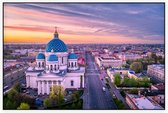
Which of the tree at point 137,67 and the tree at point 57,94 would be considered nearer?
the tree at point 57,94

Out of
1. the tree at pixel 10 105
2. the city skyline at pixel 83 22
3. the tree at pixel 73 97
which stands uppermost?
the city skyline at pixel 83 22

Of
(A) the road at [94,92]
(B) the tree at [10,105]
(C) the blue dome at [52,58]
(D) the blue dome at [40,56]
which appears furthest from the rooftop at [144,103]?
(B) the tree at [10,105]

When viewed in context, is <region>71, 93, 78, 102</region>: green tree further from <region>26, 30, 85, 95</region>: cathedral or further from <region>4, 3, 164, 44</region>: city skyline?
<region>4, 3, 164, 44</region>: city skyline

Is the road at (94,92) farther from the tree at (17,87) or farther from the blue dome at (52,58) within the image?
the tree at (17,87)

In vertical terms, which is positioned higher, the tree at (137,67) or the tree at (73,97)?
the tree at (137,67)

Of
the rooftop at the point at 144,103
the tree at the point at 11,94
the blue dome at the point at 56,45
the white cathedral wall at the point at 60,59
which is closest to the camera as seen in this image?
the rooftop at the point at 144,103

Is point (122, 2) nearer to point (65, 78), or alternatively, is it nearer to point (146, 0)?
point (146, 0)

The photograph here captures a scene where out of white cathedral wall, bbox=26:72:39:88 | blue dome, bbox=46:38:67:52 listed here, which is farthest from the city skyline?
white cathedral wall, bbox=26:72:39:88

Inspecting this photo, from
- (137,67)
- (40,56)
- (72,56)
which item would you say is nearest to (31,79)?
(40,56)
